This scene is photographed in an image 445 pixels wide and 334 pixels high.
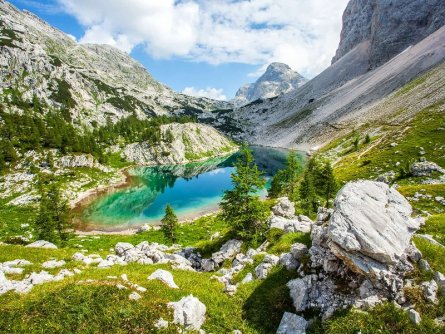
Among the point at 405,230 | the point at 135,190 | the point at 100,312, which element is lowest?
the point at 135,190

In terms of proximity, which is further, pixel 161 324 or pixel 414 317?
pixel 161 324

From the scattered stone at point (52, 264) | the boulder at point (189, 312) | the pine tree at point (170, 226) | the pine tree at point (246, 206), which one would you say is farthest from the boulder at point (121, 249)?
the boulder at point (189, 312)

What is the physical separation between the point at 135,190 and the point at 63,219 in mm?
55925

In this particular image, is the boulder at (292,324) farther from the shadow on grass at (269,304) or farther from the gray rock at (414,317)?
the gray rock at (414,317)

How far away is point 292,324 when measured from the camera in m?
15.5

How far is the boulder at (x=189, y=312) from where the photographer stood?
15312mm

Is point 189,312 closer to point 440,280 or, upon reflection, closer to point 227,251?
point 440,280

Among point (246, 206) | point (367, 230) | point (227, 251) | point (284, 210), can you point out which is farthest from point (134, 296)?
point (284, 210)

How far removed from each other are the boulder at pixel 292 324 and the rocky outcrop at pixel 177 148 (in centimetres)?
14329

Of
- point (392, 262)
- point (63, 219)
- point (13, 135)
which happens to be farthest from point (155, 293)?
point (13, 135)

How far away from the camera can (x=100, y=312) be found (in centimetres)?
1477

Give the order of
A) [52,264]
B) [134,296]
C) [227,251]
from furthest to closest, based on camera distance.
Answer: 1. [227,251]
2. [52,264]
3. [134,296]

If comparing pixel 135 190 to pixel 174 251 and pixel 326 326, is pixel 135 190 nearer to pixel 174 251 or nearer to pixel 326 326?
pixel 174 251

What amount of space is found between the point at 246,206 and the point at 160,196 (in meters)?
70.1
